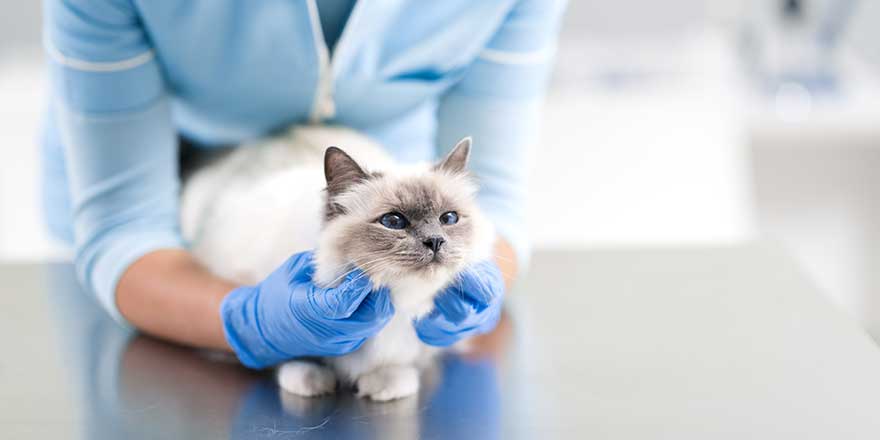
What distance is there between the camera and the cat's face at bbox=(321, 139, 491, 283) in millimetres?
943

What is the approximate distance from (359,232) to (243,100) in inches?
20.6

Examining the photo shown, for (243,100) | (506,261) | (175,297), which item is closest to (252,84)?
(243,100)

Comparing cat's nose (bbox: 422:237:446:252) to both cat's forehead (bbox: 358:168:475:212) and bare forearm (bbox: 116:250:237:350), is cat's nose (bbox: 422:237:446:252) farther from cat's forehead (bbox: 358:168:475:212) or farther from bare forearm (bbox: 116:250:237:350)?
bare forearm (bbox: 116:250:237:350)

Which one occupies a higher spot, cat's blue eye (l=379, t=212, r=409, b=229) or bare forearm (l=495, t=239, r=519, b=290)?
cat's blue eye (l=379, t=212, r=409, b=229)

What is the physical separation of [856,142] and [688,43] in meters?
0.62

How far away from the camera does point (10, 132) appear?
8.68ft

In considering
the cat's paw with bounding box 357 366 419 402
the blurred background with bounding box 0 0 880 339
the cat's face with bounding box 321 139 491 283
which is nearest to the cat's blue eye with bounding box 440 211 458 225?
the cat's face with bounding box 321 139 491 283

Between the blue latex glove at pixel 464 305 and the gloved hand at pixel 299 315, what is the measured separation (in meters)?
0.08

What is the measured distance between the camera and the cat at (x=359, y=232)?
958 millimetres

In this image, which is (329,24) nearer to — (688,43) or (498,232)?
(498,232)

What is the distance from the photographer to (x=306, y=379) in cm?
108

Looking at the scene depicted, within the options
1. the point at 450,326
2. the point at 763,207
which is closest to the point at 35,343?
the point at 450,326

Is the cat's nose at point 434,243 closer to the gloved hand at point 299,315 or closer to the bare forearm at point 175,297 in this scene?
the gloved hand at point 299,315

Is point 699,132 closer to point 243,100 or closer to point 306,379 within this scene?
point 243,100
